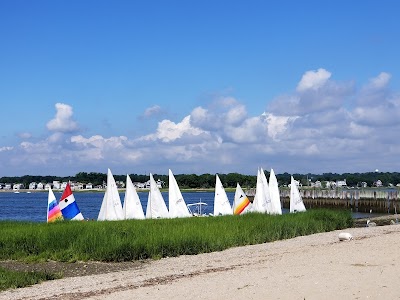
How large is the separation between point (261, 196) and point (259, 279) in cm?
3678

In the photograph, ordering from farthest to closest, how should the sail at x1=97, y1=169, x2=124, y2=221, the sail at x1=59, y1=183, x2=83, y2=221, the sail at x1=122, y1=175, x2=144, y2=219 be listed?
1. the sail at x1=122, y1=175, x2=144, y2=219
2. the sail at x1=59, y1=183, x2=83, y2=221
3. the sail at x1=97, y1=169, x2=124, y2=221

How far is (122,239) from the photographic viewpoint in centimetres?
2480

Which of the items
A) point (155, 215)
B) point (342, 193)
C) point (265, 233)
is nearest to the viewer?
point (265, 233)

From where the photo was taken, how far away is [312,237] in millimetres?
29391

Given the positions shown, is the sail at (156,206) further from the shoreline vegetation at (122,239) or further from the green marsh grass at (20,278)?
the green marsh grass at (20,278)

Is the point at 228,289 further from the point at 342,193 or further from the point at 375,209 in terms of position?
the point at 342,193

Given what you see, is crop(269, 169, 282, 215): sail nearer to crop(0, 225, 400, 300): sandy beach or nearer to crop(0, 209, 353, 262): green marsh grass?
crop(0, 209, 353, 262): green marsh grass

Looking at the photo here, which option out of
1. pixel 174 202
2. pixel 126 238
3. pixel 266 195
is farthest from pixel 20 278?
pixel 266 195

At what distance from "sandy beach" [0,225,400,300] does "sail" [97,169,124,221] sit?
20135mm

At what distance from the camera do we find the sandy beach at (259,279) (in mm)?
13336

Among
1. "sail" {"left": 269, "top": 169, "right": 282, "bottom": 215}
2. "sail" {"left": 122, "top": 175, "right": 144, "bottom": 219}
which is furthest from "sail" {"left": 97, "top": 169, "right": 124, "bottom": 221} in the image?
"sail" {"left": 269, "top": 169, "right": 282, "bottom": 215}

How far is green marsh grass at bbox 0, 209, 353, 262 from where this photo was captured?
942 inches

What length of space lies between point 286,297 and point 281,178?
178024 millimetres

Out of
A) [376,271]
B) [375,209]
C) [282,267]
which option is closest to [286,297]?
[376,271]
